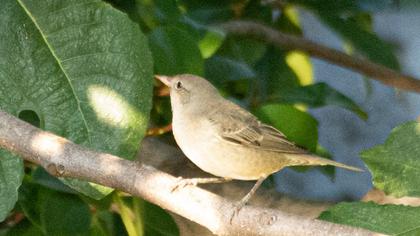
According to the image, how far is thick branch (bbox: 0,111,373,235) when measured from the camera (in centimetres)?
136

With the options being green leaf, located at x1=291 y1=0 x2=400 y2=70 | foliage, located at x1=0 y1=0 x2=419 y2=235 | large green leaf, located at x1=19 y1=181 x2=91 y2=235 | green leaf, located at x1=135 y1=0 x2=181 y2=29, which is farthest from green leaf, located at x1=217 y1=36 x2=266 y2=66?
large green leaf, located at x1=19 y1=181 x2=91 y2=235

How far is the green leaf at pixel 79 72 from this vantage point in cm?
170

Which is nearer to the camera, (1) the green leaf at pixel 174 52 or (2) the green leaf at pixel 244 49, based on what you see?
(1) the green leaf at pixel 174 52

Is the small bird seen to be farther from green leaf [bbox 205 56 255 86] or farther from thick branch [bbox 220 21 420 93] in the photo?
thick branch [bbox 220 21 420 93]

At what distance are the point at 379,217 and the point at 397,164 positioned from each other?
0.10 metres

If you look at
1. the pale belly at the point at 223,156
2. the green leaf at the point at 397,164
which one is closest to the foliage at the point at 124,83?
the green leaf at the point at 397,164

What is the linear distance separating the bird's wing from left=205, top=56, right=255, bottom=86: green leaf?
29cm

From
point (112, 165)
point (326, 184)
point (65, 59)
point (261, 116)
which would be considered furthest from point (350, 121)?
point (112, 165)

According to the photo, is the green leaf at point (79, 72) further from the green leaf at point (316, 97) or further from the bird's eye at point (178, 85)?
the green leaf at point (316, 97)

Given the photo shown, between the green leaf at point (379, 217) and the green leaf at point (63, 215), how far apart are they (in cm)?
74

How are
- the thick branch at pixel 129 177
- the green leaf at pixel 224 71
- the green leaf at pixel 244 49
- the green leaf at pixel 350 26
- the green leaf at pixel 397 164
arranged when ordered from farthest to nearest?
1. the green leaf at pixel 244 49
2. the green leaf at pixel 350 26
3. the green leaf at pixel 224 71
4. the green leaf at pixel 397 164
5. the thick branch at pixel 129 177

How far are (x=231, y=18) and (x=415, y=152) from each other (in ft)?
3.78

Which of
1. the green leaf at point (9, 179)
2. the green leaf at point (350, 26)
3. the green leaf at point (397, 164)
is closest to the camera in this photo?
the green leaf at point (397, 164)

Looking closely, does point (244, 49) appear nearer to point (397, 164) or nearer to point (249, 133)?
point (249, 133)
